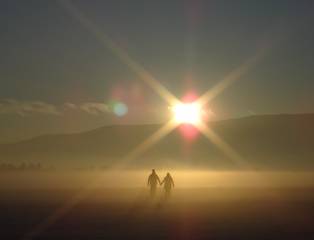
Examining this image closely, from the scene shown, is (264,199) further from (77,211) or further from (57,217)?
(57,217)

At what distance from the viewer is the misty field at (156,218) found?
61.0 feet

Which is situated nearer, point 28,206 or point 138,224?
point 138,224

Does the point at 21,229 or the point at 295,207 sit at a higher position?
the point at 295,207

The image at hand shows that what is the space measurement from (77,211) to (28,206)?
10.5 feet

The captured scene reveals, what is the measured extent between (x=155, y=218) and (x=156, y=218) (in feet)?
0.13

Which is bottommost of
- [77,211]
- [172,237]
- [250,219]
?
[172,237]

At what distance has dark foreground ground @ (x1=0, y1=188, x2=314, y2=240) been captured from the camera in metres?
18.6

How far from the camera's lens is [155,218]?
23.1 metres

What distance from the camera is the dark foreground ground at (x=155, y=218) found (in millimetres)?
18594

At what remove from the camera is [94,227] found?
65.7ft

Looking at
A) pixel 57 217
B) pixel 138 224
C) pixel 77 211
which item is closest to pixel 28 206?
pixel 77 211

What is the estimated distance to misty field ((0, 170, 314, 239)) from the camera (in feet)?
61.0

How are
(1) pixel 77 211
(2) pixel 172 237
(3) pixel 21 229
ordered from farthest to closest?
1. (1) pixel 77 211
2. (3) pixel 21 229
3. (2) pixel 172 237

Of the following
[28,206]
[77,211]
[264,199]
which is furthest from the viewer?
[264,199]
